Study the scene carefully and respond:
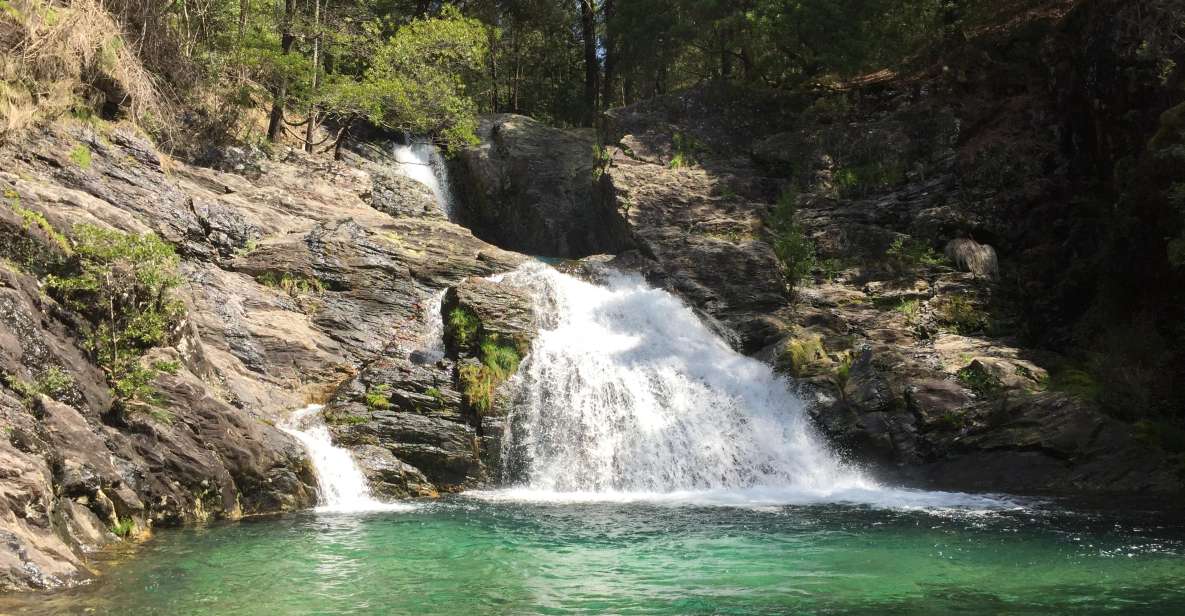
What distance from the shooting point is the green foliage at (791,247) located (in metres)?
21.8

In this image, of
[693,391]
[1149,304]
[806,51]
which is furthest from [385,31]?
[1149,304]

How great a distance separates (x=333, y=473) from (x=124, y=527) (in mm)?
4083

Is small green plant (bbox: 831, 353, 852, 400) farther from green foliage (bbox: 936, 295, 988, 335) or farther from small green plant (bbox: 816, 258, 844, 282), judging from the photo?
small green plant (bbox: 816, 258, 844, 282)

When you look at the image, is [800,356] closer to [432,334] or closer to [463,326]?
[463,326]

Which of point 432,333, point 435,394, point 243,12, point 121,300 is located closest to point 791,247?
point 432,333

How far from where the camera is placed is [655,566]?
9.34 m

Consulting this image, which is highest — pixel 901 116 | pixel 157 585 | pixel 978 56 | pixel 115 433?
pixel 978 56

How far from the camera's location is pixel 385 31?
35.1m

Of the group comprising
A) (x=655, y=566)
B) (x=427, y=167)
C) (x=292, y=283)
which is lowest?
(x=655, y=566)

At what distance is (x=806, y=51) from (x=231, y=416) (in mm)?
21007

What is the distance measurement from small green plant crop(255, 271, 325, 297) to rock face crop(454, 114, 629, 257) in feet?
35.8

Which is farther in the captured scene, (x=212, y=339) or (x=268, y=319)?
(x=268, y=319)

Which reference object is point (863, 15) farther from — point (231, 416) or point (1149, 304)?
point (231, 416)

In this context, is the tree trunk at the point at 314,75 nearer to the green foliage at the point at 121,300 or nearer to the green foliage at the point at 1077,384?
the green foliage at the point at 121,300
